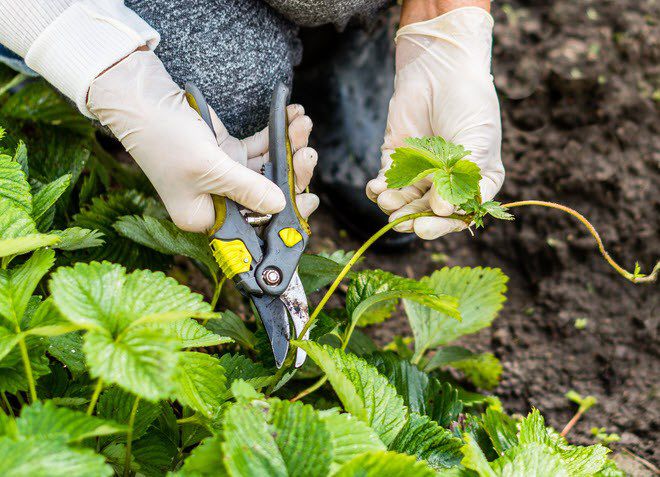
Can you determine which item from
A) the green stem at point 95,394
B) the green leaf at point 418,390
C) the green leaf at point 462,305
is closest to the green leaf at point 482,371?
the green leaf at point 462,305

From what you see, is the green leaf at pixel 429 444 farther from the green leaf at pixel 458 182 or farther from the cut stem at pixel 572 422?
the cut stem at pixel 572 422

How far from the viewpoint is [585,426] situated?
1357mm

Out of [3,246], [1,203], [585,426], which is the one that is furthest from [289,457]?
[585,426]

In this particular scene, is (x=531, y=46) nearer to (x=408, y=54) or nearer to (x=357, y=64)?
(x=357, y=64)

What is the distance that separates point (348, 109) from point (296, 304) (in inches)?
37.0

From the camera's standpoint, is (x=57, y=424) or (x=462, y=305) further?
(x=462, y=305)

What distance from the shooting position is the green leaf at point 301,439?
66 centimetres

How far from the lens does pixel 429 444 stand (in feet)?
2.85

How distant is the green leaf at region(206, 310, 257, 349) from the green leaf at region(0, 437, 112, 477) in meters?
0.49

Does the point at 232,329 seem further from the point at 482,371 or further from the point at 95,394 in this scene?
the point at 482,371

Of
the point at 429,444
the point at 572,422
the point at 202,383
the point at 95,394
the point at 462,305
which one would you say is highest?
the point at 95,394

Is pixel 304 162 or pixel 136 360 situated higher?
pixel 136 360

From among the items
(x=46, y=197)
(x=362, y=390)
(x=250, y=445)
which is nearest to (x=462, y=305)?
(x=362, y=390)

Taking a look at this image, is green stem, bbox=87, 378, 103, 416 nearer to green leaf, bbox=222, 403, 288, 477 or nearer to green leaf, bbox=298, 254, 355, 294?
green leaf, bbox=222, 403, 288, 477
